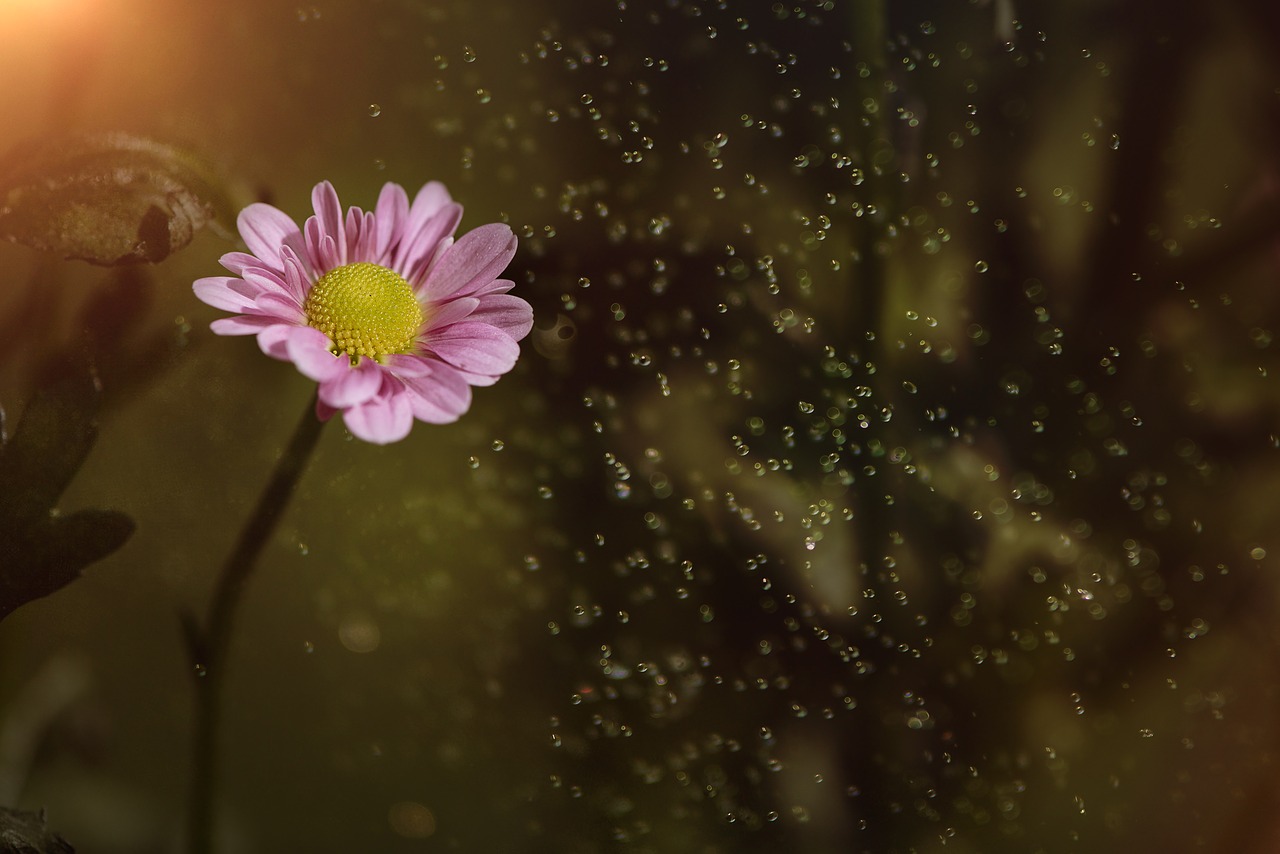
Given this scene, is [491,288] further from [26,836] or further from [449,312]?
[26,836]

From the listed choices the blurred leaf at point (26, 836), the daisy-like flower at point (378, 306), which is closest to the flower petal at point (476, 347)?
the daisy-like flower at point (378, 306)

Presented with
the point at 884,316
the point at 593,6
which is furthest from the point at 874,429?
the point at 593,6

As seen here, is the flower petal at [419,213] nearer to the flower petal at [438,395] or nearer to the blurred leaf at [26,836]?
the flower petal at [438,395]

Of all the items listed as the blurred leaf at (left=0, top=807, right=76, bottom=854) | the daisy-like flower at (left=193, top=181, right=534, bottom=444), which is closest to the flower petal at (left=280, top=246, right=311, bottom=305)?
the daisy-like flower at (left=193, top=181, right=534, bottom=444)

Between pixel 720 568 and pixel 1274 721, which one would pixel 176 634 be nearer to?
pixel 720 568

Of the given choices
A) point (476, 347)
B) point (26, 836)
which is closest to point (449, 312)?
point (476, 347)
